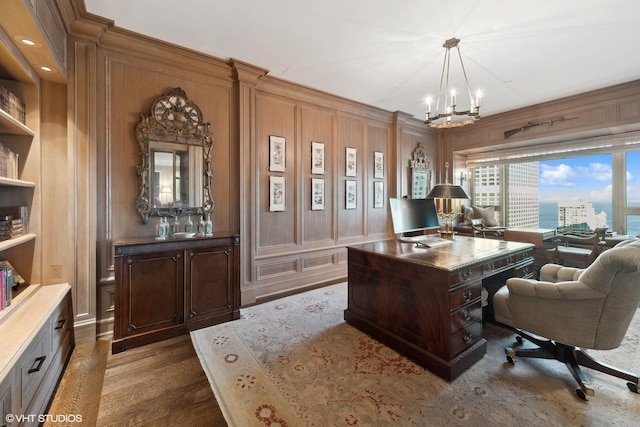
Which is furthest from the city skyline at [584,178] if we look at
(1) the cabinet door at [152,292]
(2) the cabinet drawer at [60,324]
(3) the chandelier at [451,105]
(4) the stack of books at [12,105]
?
(4) the stack of books at [12,105]

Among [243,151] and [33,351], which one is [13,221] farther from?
[243,151]

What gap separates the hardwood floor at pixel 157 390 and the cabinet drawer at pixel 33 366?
39 cm

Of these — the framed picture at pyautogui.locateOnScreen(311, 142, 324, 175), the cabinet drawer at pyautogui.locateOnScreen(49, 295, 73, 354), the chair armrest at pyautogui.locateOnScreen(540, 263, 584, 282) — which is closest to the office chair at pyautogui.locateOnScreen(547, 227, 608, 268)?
the chair armrest at pyautogui.locateOnScreen(540, 263, 584, 282)

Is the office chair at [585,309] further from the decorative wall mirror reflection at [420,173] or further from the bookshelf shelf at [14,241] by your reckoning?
the decorative wall mirror reflection at [420,173]

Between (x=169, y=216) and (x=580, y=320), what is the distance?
3732 mm

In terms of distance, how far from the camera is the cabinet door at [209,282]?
271 cm

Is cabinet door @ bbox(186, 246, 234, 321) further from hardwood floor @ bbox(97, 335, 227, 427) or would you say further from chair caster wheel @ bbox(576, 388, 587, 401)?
chair caster wheel @ bbox(576, 388, 587, 401)

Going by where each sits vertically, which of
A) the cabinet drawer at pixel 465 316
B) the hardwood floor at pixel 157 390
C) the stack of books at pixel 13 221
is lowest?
the hardwood floor at pixel 157 390

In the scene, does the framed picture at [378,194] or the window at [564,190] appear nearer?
the window at [564,190]

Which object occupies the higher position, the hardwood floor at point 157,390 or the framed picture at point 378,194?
the framed picture at point 378,194

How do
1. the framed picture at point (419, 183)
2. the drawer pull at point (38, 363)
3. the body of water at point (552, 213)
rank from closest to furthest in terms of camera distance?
1. the drawer pull at point (38, 363)
2. the body of water at point (552, 213)
3. the framed picture at point (419, 183)

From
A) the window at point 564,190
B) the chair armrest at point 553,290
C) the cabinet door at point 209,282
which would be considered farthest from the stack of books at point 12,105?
the window at point 564,190

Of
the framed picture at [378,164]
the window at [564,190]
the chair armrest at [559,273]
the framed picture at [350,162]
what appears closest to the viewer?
the chair armrest at [559,273]

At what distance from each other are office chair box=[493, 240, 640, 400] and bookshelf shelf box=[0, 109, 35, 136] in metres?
3.85
